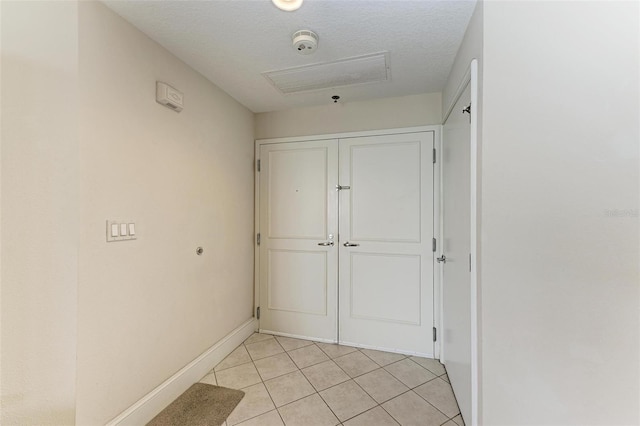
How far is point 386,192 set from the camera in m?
2.44

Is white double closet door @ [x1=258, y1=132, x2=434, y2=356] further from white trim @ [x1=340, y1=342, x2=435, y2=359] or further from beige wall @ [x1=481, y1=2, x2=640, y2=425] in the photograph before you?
beige wall @ [x1=481, y1=2, x2=640, y2=425]

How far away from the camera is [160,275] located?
5.59 ft

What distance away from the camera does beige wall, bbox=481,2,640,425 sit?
1056mm

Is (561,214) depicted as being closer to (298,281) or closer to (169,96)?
(298,281)

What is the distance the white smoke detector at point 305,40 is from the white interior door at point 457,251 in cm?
96

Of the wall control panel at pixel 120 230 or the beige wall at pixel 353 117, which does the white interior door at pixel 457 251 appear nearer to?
the beige wall at pixel 353 117

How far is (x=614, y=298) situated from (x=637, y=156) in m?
0.58

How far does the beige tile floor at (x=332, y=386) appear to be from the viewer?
1.62 meters

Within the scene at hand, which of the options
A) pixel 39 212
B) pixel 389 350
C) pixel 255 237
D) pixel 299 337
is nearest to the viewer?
pixel 39 212

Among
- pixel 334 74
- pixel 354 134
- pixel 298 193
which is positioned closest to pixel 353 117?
pixel 354 134

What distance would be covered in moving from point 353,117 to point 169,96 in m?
1.58

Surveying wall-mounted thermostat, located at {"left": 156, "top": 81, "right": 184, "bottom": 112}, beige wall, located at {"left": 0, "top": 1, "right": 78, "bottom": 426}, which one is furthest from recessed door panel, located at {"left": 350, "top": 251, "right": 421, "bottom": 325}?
beige wall, located at {"left": 0, "top": 1, "right": 78, "bottom": 426}

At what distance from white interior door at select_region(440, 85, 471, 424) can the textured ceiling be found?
0.40 meters

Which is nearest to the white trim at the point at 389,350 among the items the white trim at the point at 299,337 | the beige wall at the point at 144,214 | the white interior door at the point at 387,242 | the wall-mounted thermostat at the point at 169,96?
the white interior door at the point at 387,242
